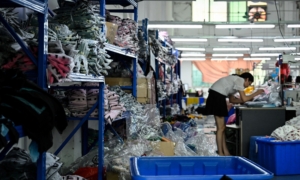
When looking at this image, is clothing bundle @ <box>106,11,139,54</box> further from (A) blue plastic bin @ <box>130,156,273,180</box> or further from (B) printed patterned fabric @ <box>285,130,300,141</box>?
(B) printed patterned fabric @ <box>285,130,300,141</box>

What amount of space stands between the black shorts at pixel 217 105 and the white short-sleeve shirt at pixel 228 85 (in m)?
0.07

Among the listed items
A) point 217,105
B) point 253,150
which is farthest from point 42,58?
point 217,105

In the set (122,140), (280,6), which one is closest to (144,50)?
(122,140)

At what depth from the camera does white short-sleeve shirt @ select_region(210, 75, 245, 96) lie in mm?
7148

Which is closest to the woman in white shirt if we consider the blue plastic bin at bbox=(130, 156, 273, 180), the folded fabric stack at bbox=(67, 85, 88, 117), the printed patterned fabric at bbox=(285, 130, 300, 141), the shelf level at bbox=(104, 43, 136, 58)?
the printed patterned fabric at bbox=(285, 130, 300, 141)

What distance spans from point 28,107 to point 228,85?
551 cm

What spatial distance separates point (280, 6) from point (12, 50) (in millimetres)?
16743

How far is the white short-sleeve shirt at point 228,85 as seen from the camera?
7148 mm

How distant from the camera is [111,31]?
4.54 m

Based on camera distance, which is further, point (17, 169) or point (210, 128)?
point (210, 128)

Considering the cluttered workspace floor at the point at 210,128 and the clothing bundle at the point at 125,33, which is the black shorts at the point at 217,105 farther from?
the clothing bundle at the point at 125,33

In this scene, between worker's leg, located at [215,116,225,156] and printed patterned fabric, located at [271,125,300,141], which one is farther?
worker's leg, located at [215,116,225,156]

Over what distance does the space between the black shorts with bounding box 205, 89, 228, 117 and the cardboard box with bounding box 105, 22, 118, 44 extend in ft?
10.0

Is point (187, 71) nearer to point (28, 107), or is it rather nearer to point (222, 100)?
point (222, 100)
